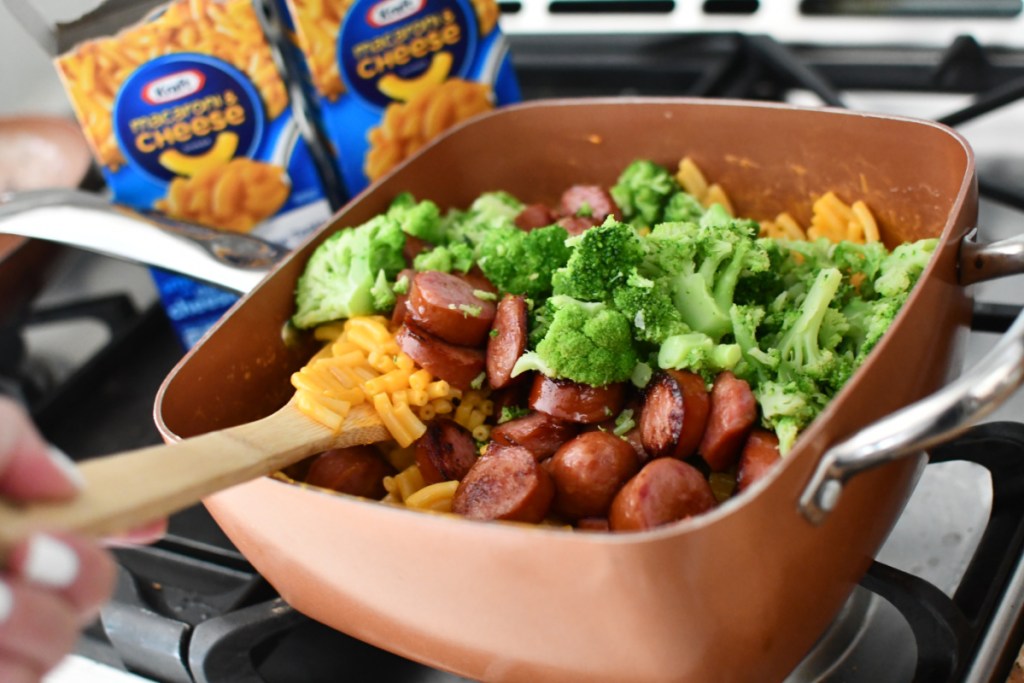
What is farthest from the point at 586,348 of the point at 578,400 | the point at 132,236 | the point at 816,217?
the point at 132,236

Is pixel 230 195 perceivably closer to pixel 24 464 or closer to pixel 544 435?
pixel 544 435

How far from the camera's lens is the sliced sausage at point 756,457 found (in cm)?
84

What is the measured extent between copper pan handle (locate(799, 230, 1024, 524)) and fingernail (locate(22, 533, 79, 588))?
51cm

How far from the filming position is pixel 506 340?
1.00m

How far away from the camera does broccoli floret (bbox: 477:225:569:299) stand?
3.54 ft

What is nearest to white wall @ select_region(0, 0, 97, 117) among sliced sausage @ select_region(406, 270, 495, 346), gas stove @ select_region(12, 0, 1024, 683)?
gas stove @ select_region(12, 0, 1024, 683)

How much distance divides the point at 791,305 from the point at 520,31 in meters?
1.20

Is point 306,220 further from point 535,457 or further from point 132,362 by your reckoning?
point 535,457

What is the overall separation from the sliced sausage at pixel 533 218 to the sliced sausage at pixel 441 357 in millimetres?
292

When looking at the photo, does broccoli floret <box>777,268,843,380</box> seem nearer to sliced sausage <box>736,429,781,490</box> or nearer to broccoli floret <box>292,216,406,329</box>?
sliced sausage <box>736,429,781,490</box>

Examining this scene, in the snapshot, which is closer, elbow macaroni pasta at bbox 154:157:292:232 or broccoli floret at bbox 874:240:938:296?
broccoli floret at bbox 874:240:938:296

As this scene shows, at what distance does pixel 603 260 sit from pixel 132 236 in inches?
25.9

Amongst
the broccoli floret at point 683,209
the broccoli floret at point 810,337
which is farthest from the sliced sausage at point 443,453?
the broccoli floret at point 683,209

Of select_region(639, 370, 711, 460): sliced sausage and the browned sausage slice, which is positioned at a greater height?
select_region(639, 370, 711, 460): sliced sausage
